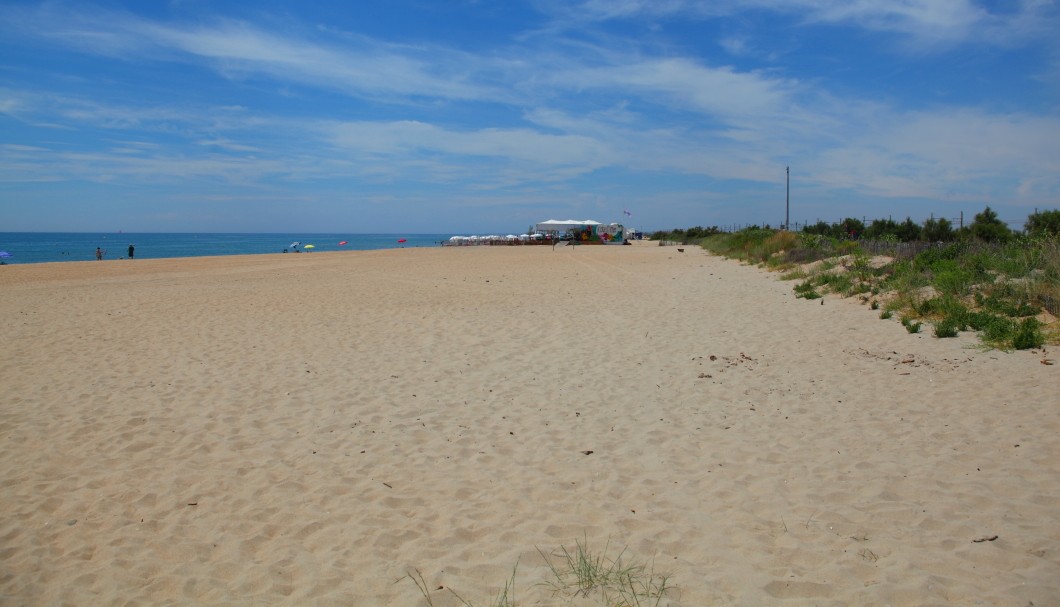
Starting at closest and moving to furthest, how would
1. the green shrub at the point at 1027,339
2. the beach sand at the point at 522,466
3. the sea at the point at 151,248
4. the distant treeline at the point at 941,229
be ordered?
the beach sand at the point at 522,466, the green shrub at the point at 1027,339, the distant treeline at the point at 941,229, the sea at the point at 151,248

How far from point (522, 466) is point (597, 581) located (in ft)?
5.43

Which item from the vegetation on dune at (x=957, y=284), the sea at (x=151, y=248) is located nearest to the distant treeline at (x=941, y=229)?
the vegetation on dune at (x=957, y=284)

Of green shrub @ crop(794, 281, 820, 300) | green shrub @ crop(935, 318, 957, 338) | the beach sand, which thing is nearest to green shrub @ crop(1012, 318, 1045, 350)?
the beach sand

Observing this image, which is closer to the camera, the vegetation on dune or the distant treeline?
the vegetation on dune

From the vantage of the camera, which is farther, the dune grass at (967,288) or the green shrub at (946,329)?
the green shrub at (946,329)

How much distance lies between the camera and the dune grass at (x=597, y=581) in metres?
2.98

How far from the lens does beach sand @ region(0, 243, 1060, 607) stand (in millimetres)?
3238

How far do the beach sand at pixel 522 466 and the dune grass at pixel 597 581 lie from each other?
5 centimetres

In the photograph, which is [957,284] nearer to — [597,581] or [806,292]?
[806,292]

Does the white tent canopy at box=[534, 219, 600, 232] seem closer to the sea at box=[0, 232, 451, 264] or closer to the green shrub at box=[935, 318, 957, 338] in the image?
the sea at box=[0, 232, 451, 264]

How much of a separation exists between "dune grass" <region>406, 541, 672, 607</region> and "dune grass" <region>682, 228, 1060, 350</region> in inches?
263

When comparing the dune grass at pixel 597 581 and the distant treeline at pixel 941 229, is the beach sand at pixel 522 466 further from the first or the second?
the distant treeline at pixel 941 229

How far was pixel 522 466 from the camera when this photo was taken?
4.73 meters

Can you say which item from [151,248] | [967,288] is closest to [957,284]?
[967,288]
